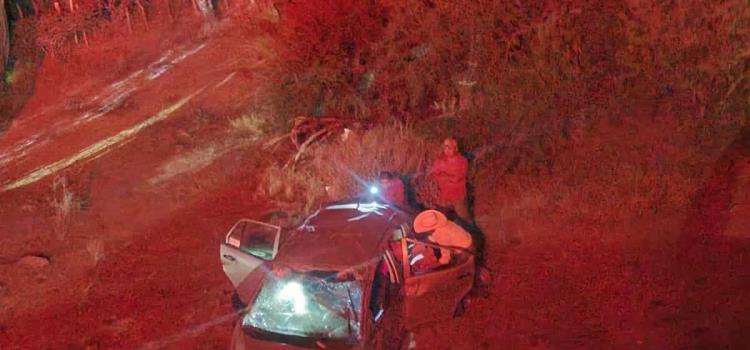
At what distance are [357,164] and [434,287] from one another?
414cm

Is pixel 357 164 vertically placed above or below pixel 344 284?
below

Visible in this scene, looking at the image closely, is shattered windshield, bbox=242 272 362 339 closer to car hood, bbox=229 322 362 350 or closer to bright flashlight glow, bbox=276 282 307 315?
bright flashlight glow, bbox=276 282 307 315

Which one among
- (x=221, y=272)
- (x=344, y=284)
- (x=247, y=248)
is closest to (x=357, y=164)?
(x=221, y=272)

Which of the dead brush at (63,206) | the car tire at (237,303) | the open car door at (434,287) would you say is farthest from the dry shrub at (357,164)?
the open car door at (434,287)

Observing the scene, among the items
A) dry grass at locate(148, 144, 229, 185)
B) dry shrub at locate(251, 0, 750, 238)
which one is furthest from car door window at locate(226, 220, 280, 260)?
dry grass at locate(148, 144, 229, 185)

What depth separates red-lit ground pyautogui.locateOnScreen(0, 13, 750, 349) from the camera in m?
8.33

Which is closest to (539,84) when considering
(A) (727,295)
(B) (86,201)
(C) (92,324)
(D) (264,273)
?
(A) (727,295)

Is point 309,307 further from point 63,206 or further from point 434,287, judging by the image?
point 63,206

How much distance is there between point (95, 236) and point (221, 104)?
611 centimetres

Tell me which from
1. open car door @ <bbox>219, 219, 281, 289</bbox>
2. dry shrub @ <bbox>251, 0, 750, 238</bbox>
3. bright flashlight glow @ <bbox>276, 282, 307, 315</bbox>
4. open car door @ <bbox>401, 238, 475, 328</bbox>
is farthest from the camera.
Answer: dry shrub @ <bbox>251, 0, 750, 238</bbox>

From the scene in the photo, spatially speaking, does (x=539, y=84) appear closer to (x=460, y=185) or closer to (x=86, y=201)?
(x=460, y=185)

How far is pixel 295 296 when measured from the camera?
6.92 meters

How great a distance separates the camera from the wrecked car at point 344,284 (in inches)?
264

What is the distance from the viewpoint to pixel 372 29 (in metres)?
12.5
